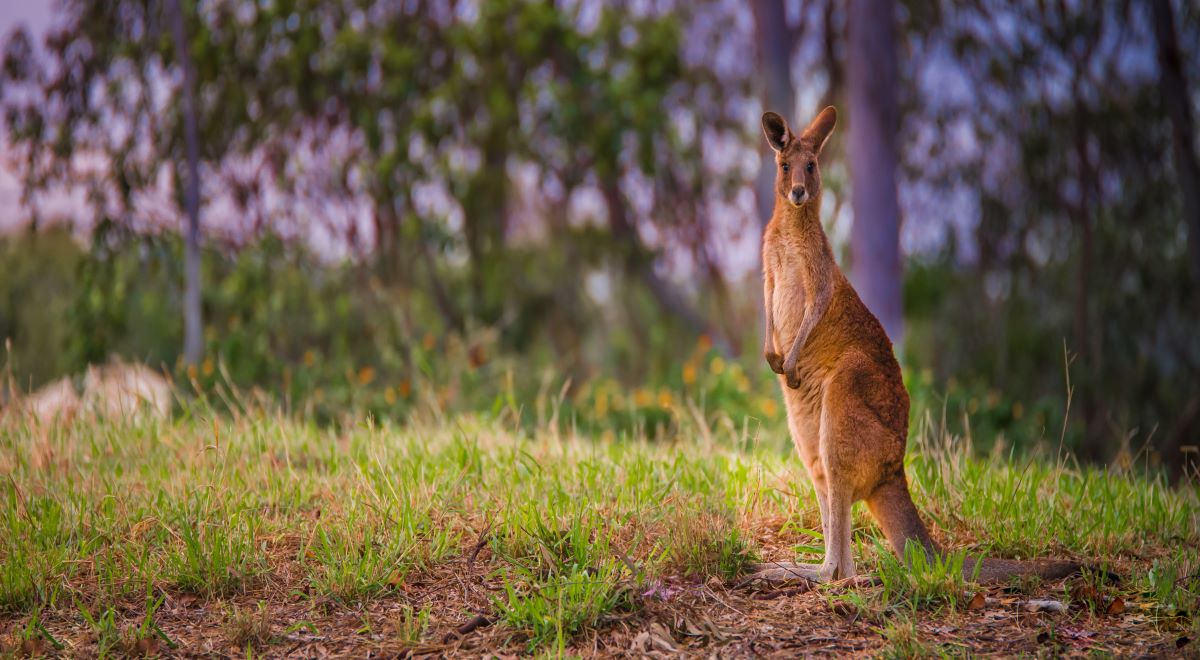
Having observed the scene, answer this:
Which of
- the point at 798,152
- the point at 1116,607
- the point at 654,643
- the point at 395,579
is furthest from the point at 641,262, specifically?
the point at 654,643

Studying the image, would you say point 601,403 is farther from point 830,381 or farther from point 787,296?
point 830,381

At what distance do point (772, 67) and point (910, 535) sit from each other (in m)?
6.38

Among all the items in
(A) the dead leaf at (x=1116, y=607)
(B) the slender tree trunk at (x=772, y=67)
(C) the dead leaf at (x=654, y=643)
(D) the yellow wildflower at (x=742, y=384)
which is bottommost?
(A) the dead leaf at (x=1116, y=607)

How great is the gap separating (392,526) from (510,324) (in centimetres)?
767

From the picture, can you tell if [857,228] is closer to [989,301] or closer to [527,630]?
[989,301]

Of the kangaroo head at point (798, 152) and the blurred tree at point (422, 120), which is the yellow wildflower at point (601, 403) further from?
the kangaroo head at point (798, 152)

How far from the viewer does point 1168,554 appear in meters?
4.32

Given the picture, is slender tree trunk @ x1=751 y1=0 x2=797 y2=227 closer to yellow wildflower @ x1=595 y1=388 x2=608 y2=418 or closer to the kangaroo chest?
yellow wildflower @ x1=595 y1=388 x2=608 y2=418

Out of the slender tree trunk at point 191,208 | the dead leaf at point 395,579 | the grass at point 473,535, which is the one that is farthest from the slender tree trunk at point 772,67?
the dead leaf at point 395,579

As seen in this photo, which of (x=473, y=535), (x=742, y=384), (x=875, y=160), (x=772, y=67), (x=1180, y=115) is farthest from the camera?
(x=772, y=67)

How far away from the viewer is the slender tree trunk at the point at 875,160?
8.39 meters

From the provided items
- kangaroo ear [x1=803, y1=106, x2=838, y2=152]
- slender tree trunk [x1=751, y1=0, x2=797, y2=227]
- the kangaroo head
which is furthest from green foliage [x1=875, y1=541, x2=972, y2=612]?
slender tree trunk [x1=751, y1=0, x2=797, y2=227]

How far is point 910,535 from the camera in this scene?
373 cm

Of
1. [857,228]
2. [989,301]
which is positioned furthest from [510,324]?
[989,301]
